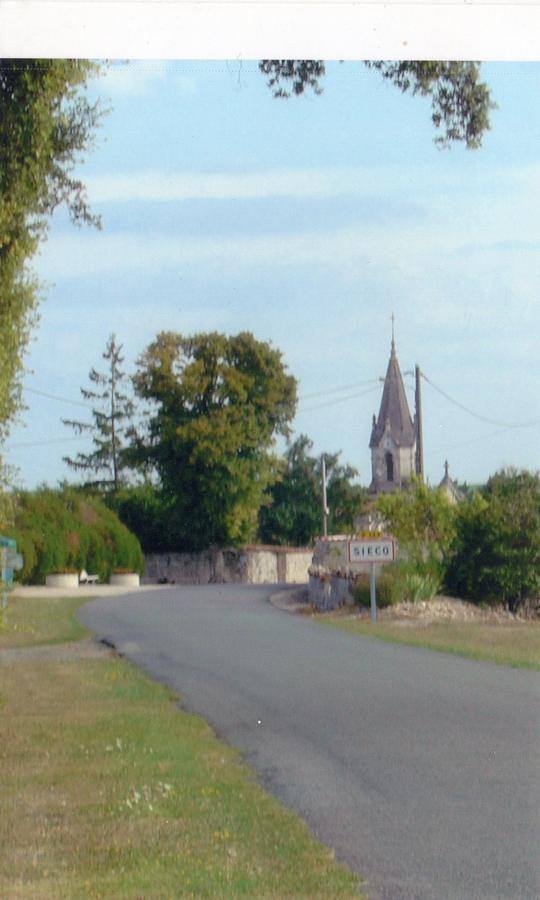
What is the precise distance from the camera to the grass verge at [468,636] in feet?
32.4

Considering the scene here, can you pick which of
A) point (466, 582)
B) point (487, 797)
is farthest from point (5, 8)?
point (466, 582)

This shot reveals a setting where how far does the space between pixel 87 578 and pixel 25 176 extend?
6.21 metres

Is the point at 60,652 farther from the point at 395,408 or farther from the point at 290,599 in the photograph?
the point at 395,408

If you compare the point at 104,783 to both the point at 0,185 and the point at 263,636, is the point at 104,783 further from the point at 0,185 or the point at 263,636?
the point at 263,636

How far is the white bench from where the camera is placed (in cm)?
1242

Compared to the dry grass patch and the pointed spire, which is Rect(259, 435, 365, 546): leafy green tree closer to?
the pointed spire

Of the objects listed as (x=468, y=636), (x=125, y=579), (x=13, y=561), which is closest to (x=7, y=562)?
Answer: (x=13, y=561)

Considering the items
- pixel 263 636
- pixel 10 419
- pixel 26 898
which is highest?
pixel 10 419

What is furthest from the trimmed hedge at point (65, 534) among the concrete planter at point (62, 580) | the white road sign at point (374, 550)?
the white road sign at point (374, 550)

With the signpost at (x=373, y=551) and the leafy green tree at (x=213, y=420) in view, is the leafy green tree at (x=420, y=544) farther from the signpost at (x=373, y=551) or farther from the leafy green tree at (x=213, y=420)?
the leafy green tree at (x=213, y=420)

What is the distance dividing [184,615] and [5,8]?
691 centimetres

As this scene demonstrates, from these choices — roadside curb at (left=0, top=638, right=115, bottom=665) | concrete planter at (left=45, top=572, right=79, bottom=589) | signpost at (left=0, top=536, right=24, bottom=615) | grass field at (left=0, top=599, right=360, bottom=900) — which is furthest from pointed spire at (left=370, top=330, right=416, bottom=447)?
roadside curb at (left=0, top=638, right=115, bottom=665)

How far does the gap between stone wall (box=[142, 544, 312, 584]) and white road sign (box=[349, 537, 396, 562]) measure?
8.02 ft

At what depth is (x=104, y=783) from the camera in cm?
682
